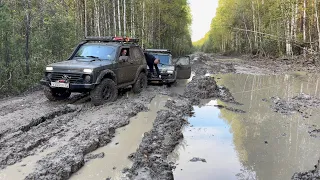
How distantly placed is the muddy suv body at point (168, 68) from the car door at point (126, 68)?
248 centimetres

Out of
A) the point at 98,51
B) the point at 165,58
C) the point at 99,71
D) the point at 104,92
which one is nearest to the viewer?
the point at 99,71

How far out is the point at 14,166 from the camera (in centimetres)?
457

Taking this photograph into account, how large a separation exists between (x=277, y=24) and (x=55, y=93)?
32.3 metres

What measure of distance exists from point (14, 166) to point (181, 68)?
35.4 ft

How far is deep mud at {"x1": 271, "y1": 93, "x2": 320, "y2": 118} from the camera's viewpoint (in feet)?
29.3

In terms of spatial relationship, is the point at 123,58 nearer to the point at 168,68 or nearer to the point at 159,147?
the point at 168,68

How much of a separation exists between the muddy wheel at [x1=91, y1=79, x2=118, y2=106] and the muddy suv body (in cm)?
391

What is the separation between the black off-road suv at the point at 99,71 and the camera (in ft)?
27.5

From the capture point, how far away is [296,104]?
9.70 metres

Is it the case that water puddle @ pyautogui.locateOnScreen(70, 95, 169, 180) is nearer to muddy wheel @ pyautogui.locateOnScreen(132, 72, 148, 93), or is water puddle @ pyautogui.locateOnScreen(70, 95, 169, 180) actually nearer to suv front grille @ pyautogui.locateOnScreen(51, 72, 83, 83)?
suv front grille @ pyautogui.locateOnScreen(51, 72, 83, 83)

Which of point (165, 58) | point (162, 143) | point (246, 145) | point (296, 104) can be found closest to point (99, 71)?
point (162, 143)

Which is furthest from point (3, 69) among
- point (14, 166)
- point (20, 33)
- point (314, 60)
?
point (314, 60)

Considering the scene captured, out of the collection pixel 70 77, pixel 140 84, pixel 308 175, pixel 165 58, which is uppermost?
pixel 165 58

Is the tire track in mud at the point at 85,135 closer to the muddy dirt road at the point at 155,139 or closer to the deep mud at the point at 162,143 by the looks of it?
the muddy dirt road at the point at 155,139
